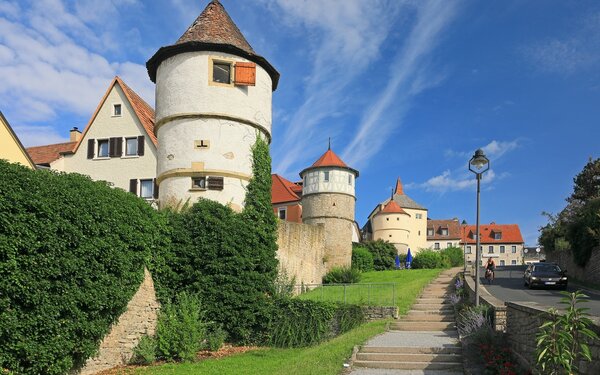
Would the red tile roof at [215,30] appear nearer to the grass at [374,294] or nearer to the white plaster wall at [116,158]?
the white plaster wall at [116,158]

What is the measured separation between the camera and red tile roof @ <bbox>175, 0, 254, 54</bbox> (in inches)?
854

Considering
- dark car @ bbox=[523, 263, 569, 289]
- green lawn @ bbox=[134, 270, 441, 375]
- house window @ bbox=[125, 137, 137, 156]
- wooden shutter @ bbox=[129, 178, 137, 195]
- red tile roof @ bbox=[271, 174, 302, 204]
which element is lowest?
green lawn @ bbox=[134, 270, 441, 375]

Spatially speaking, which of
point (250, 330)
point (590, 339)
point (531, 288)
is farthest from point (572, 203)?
point (590, 339)

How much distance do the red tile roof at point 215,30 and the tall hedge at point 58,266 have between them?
8600mm

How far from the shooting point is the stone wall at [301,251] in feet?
96.9

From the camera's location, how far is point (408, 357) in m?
14.3

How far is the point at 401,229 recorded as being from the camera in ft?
212

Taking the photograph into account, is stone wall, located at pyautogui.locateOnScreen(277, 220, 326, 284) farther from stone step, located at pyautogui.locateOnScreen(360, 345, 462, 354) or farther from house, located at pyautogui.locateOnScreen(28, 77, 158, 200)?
stone step, located at pyautogui.locateOnScreen(360, 345, 462, 354)

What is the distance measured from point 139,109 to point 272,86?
9349mm

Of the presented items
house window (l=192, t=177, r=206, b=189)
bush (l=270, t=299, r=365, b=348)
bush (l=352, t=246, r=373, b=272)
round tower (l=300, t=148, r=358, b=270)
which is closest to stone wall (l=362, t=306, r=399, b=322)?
bush (l=270, t=299, r=365, b=348)

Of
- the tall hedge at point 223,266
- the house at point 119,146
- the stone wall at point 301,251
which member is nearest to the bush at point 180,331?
the tall hedge at point 223,266

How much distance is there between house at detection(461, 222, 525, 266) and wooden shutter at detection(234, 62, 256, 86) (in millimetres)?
75075

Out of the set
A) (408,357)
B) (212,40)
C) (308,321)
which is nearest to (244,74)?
(212,40)

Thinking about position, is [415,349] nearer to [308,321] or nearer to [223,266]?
[308,321]
